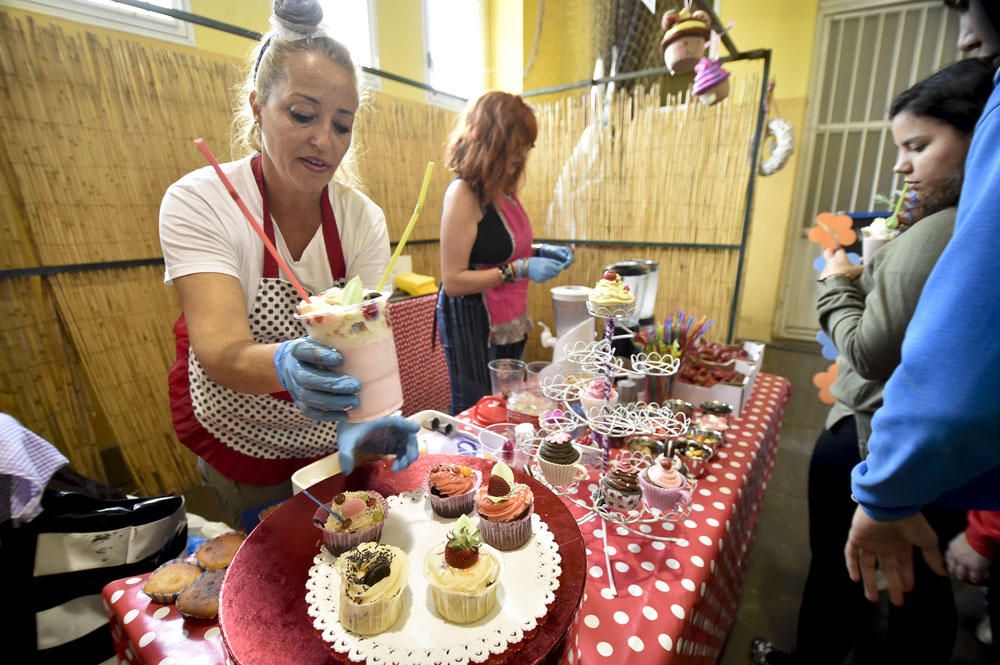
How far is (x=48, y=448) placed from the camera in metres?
1.28

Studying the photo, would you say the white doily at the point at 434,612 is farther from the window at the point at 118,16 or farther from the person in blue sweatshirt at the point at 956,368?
the window at the point at 118,16

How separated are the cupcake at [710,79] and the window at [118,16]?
9.62 feet

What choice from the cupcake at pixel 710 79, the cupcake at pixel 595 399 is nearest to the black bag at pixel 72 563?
the cupcake at pixel 595 399


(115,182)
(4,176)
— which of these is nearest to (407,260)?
(115,182)

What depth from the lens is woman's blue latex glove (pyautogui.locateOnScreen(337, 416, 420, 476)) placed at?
957 millimetres

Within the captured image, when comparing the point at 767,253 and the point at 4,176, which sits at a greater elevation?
the point at 4,176

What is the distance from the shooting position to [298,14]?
1.06 meters

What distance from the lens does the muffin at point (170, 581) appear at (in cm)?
92

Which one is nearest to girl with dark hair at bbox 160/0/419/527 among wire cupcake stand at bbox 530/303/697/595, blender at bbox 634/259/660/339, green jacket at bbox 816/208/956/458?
wire cupcake stand at bbox 530/303/697/595

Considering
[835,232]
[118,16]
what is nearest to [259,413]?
[835,232]

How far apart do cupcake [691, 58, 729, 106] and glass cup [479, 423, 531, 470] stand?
2404mm

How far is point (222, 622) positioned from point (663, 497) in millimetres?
923

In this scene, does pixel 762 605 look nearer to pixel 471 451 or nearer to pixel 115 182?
pixel 471 451

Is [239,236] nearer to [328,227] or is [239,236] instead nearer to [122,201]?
[328,227]
